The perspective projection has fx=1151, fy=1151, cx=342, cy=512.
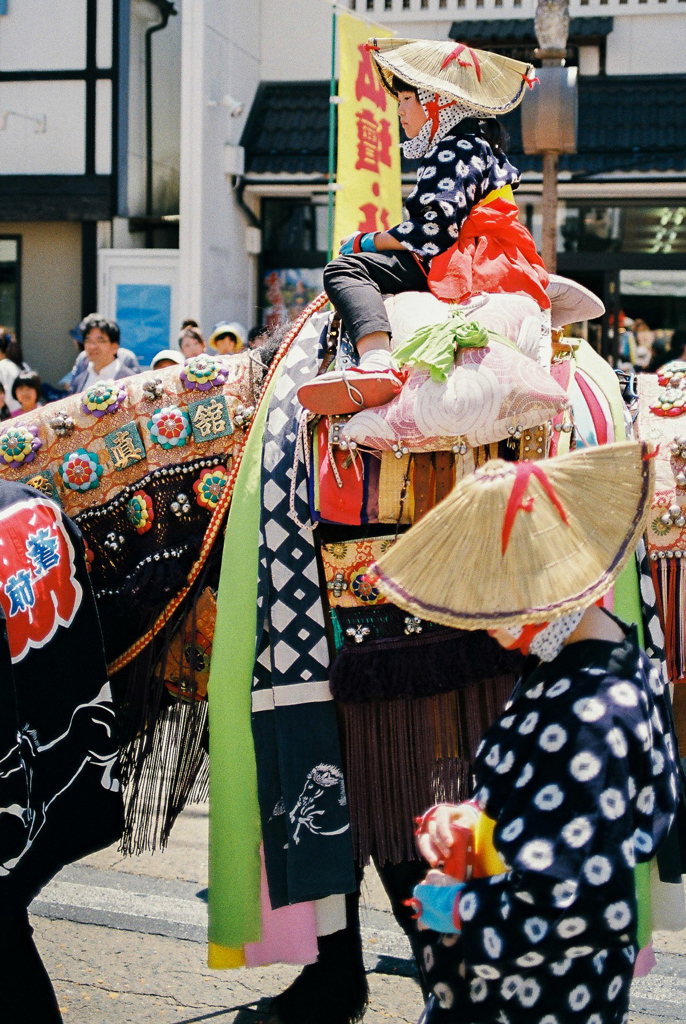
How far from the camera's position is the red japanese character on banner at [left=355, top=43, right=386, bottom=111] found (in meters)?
7.97

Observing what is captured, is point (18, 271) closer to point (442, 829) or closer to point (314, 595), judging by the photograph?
point (314, 595)

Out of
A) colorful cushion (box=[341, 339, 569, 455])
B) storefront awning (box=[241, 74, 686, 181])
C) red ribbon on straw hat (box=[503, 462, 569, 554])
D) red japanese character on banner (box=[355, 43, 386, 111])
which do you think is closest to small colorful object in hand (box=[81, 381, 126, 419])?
colorful cushion (box=[341, 339, 569, 455])

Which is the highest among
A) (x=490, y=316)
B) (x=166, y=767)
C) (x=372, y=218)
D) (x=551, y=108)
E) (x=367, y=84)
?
(x=367, y=84)

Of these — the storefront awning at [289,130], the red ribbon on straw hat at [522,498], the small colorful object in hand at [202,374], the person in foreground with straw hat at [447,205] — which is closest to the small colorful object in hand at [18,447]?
the small colorful object in hand at [202,374]

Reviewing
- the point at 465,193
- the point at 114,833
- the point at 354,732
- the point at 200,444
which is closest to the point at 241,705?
the point at 354,732

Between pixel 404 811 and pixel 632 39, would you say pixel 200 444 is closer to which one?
pixel 404 811

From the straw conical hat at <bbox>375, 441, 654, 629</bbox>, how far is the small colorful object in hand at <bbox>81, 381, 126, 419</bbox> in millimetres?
1359

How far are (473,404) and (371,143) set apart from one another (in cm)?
Answer: 625

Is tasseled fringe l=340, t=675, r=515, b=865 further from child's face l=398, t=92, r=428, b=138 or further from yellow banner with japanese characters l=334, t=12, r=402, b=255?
yellow banner with japanese characters l=334, t=12, r=402, b=255

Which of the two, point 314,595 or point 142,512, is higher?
point 142,512

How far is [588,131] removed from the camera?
10.5m

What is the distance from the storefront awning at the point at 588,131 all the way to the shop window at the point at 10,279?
251 centimetres

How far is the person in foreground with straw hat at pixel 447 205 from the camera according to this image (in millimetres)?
2516

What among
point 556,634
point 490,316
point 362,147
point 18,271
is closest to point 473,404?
point 490,316
